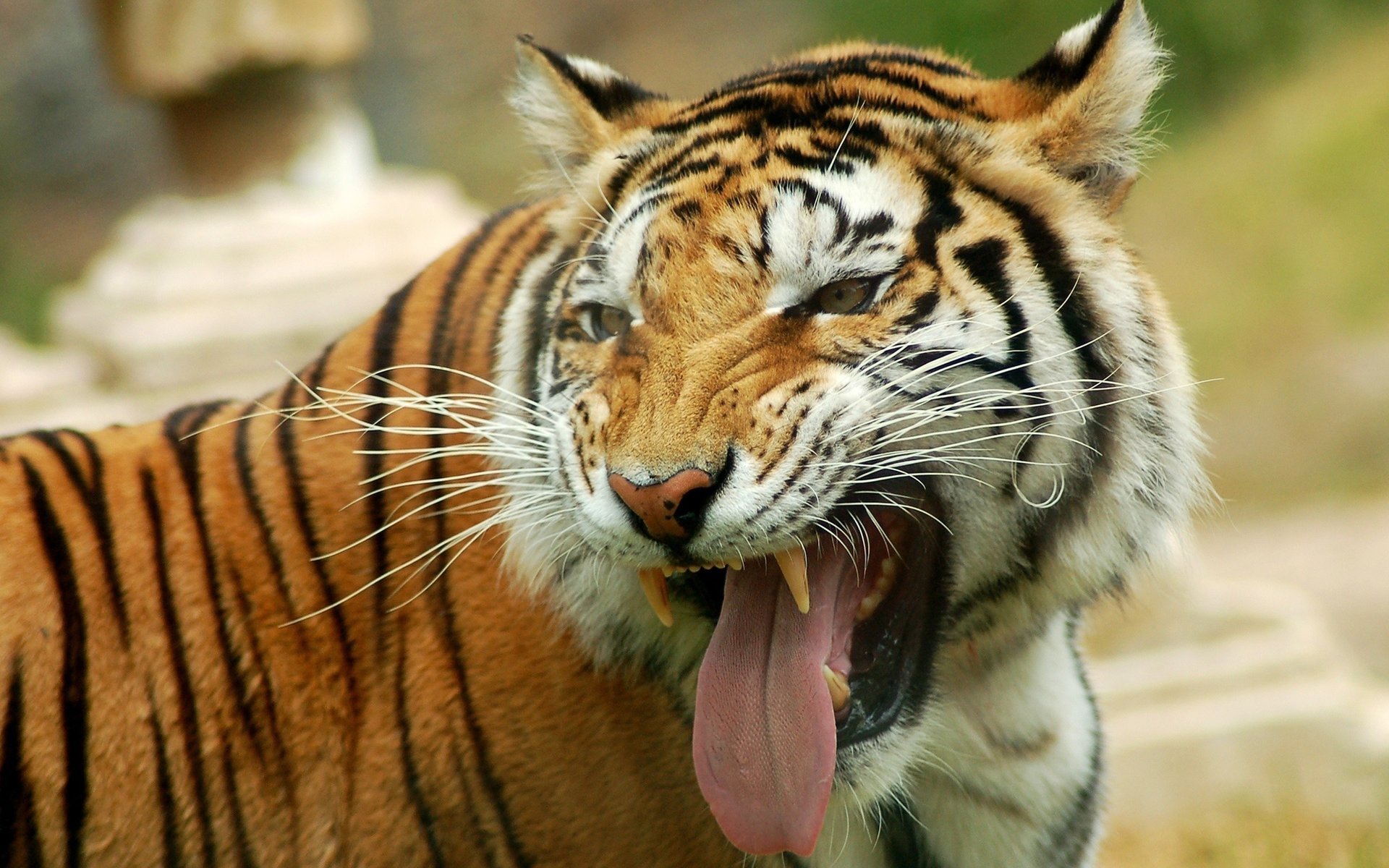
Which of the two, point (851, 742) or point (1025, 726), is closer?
point (851, 742)

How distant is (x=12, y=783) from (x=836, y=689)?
3.34 ft

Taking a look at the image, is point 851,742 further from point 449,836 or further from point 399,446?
point 399,446

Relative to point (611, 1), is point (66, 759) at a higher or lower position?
lower

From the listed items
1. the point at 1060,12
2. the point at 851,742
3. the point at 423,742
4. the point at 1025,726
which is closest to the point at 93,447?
the point at 423,742

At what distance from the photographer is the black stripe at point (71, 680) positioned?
5.97ft

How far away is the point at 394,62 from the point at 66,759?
10.2 m

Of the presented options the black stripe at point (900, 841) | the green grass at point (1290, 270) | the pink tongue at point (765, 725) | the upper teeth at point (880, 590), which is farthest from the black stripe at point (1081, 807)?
the green grass at point (1290, 270)

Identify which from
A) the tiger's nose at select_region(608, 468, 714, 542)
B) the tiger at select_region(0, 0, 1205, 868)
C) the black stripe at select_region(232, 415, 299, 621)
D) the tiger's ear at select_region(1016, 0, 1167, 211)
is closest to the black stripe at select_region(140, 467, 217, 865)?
the tiger at select_region(0, 0, 1205, 868)

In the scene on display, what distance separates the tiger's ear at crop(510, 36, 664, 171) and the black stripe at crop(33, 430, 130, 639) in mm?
741

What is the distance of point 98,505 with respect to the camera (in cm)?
195

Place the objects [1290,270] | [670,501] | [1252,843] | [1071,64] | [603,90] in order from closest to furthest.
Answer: [670,501]
[1071,64]
[603,90]
[1252,843]
[1290,270]

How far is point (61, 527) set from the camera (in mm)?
1920

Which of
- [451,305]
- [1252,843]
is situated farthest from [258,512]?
[1252,843]

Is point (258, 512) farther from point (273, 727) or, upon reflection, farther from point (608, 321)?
point (608, 321)
